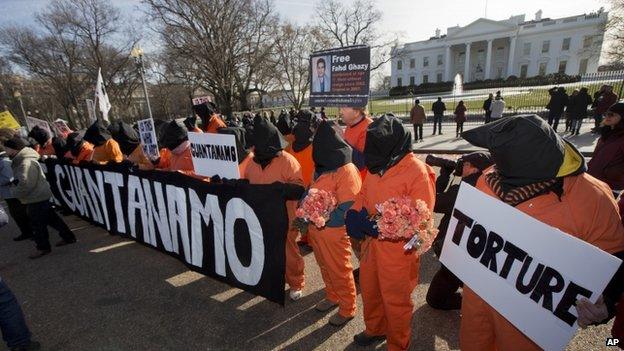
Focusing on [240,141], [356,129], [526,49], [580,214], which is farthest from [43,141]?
[526,49]

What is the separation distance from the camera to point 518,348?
200 cm

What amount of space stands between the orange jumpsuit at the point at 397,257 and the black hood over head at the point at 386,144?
71 mm

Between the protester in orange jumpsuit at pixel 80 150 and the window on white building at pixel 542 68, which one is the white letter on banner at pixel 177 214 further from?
the window on white building at pixel 542 68

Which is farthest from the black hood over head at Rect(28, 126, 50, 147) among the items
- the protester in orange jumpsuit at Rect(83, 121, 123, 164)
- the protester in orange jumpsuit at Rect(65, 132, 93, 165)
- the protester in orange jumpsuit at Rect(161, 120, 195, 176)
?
the protester in orange jumpsuit at Rect(161, 120, 195, 176)

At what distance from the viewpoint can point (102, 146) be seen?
6.79 metres

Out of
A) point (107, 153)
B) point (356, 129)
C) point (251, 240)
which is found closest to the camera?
point (251, 240)

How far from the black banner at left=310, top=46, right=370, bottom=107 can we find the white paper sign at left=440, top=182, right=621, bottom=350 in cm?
245

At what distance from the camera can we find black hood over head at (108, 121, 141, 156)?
7.21 metres

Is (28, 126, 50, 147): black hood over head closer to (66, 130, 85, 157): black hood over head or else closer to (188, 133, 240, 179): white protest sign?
(66, 130, 85, 157): black hood over head

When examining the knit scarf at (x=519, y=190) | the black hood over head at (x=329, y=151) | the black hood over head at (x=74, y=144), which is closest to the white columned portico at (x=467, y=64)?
the black hood over head at (x=74, y=144)

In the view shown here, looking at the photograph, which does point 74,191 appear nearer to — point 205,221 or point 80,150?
point 80,150

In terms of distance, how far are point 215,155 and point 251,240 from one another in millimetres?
1345

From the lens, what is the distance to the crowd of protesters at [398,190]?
5.76 feet

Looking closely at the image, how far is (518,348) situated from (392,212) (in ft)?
3.70
